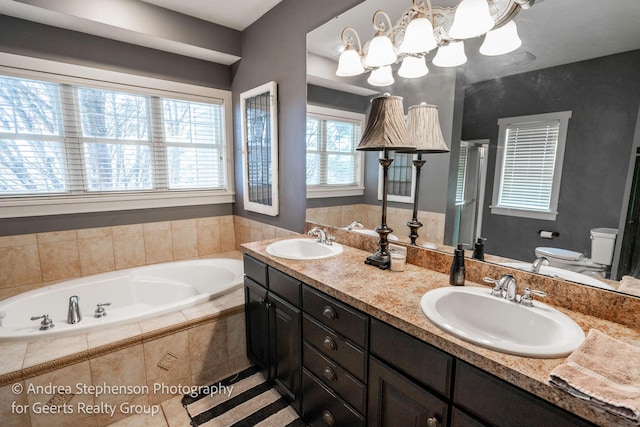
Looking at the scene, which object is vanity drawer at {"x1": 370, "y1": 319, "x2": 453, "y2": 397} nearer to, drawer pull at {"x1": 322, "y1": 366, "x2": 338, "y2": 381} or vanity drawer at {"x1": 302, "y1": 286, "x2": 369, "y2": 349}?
vanity drawer at {"x1": 302, "y1": 286, "x2": 369, "y2": 349}

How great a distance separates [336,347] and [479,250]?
2.52 feet

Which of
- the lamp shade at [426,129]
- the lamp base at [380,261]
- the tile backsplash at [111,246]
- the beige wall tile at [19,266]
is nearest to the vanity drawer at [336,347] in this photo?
the lamp base at [380,261]

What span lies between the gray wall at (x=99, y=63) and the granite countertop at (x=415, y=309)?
1545mm

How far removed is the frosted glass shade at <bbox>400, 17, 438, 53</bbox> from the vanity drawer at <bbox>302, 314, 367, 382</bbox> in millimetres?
1417

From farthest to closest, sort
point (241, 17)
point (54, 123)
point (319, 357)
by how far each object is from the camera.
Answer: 1. point (241, 17)
2. point (54, 123)
3. point (319, 357)

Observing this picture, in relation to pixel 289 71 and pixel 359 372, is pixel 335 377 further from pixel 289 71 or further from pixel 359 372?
pixel 289 71

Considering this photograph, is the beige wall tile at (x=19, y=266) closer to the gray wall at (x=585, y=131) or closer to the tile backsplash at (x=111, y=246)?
the tile backsplash at (x=111, y=246)

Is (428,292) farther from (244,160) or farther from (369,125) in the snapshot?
(244,160)

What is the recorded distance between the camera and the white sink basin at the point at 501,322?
2.64ft

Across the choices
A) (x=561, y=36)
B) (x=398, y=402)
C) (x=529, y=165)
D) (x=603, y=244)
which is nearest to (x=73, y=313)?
(x=398, y=402)

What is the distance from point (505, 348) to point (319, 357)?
2.79 feet

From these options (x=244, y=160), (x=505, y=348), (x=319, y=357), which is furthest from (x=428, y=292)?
(x=244, y=160)

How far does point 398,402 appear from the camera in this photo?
1.04 m

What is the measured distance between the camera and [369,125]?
148cm
